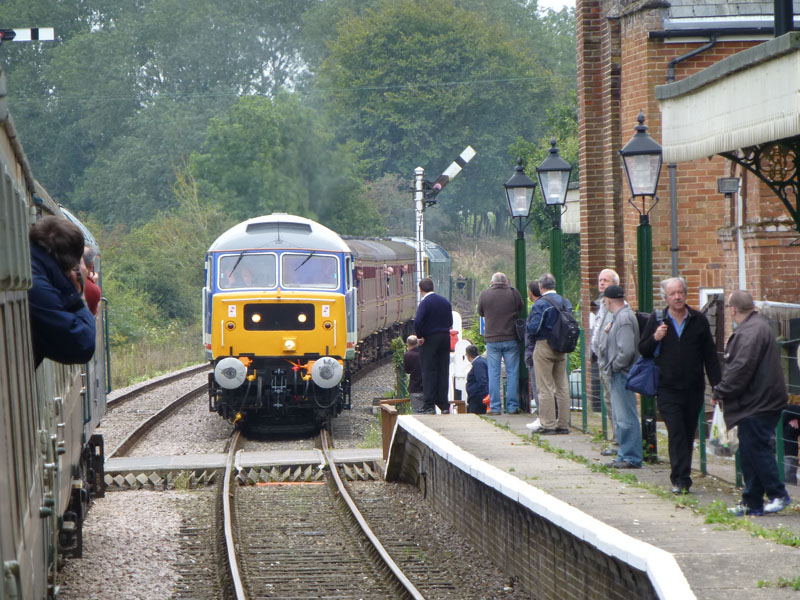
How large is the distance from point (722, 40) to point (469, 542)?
7975 millimetres

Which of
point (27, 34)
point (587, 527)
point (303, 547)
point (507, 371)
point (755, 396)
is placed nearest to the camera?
point (587, 527)

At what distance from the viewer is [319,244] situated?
19172 mm

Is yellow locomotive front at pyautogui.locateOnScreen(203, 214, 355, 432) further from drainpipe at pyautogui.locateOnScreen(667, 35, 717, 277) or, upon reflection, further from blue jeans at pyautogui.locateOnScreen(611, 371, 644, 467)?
blue jeans at pyautogui.locateOnScreen(611, 371, 644, 467)

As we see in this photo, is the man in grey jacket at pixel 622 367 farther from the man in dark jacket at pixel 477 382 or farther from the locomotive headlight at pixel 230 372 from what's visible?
the locomotive headlight at pixel 230 372

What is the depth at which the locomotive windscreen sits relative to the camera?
18391mm

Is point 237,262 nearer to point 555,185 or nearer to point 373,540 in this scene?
point 555,185

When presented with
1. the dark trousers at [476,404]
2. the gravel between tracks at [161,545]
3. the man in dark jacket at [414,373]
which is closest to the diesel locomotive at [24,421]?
the gravel between tracks at [161,545]

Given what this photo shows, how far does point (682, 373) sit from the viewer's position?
8539 mm

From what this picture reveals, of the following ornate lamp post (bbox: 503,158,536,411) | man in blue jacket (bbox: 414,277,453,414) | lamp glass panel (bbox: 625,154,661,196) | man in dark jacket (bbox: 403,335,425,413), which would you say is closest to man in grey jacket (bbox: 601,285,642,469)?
lamp glass panel (bbox: 625,154,661,196)

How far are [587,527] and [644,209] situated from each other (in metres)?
4.30

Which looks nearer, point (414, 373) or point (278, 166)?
point (414, 373)

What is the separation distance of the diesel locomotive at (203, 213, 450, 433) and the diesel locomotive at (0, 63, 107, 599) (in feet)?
30.6


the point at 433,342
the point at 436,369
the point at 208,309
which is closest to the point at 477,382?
the point at 436,369

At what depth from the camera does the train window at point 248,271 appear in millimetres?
18688
